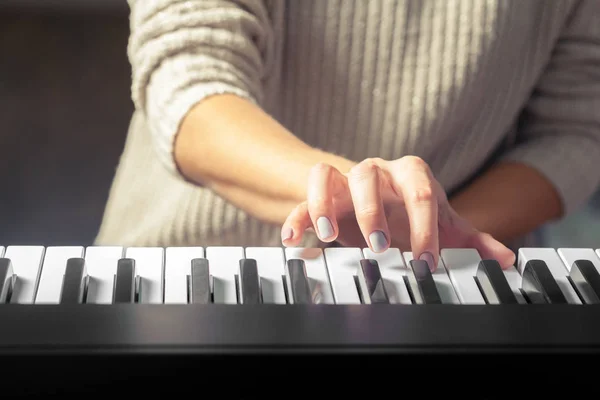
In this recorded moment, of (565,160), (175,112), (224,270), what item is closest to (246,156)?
(175,112)

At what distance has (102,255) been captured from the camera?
1.10ft

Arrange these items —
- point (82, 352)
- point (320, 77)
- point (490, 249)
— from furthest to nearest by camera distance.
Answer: point (320, 77), point (490, 249), point (82, 352)

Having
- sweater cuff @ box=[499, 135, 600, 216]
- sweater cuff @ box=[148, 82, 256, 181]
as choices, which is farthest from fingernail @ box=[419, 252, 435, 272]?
sweater cuff @ box=[499, 135, 600, 216]

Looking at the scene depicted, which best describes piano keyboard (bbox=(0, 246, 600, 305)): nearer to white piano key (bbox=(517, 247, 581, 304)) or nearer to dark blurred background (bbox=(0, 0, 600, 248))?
white piano key (bbox=(517, 247, 581, 304))

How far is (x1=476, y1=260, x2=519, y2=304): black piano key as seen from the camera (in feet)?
1.02

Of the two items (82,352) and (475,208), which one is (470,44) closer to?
(475,208)

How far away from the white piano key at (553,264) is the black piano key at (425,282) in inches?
1.8

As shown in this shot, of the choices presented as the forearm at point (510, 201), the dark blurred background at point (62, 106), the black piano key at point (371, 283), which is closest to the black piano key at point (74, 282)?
the black piano key at point (371, 283)

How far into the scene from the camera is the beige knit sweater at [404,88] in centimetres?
59

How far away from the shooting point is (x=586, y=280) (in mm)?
329

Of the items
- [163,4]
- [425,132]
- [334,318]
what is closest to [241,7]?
[163,4]

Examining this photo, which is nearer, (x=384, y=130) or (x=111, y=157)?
(x=384, y=130)

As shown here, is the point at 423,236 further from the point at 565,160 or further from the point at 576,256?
the point at 565,160

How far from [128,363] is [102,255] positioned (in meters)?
0.09
